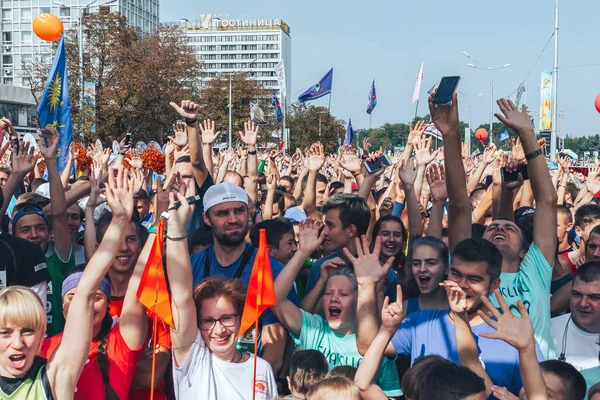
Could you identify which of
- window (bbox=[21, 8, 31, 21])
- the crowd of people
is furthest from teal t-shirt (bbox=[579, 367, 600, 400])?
window (bbox=[21, 8, 31, 21])

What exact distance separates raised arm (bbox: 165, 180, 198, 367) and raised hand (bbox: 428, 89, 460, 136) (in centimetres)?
222

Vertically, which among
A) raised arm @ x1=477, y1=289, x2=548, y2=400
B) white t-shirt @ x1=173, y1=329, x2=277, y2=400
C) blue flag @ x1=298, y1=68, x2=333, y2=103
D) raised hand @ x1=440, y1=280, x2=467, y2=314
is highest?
blue flag @ x1=298, y1=68, x2=333, y2=103

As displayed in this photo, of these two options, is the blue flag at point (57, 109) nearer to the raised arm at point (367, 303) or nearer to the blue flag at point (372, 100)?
the raised arm at point (367, 303)

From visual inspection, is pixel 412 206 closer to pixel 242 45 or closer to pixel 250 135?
pixel 250 135

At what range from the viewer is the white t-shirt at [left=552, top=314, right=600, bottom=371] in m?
4.04

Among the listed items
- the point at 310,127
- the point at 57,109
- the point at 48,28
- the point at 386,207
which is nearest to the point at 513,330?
the point at 386,207

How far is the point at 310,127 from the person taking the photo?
2329 inches

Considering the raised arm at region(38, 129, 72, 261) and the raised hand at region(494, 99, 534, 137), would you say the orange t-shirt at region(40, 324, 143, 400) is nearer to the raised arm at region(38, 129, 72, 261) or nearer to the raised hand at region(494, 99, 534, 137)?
the raised arm at region(38, 129, 72, 261)

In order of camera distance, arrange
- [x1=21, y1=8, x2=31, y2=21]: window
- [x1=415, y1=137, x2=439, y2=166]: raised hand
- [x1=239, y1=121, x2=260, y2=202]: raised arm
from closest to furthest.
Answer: [x1=415, y1=137, x2=439, y2=166]: raised hand, [x1=239, y1=121, x2=260, y2=202]: raised arm, [x1=21, y1=8, x2=31, y2=21]: window

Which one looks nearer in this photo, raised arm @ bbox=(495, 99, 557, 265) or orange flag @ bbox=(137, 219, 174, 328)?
orange flag @ bbox=(137, 219, 174, 328)

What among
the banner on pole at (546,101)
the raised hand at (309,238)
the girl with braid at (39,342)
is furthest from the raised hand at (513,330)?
the banner on pole at (546,101)

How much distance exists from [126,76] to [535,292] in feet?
96.8

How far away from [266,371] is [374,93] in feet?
84.1

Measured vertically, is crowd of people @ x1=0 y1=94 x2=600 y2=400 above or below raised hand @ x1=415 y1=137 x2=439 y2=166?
below
